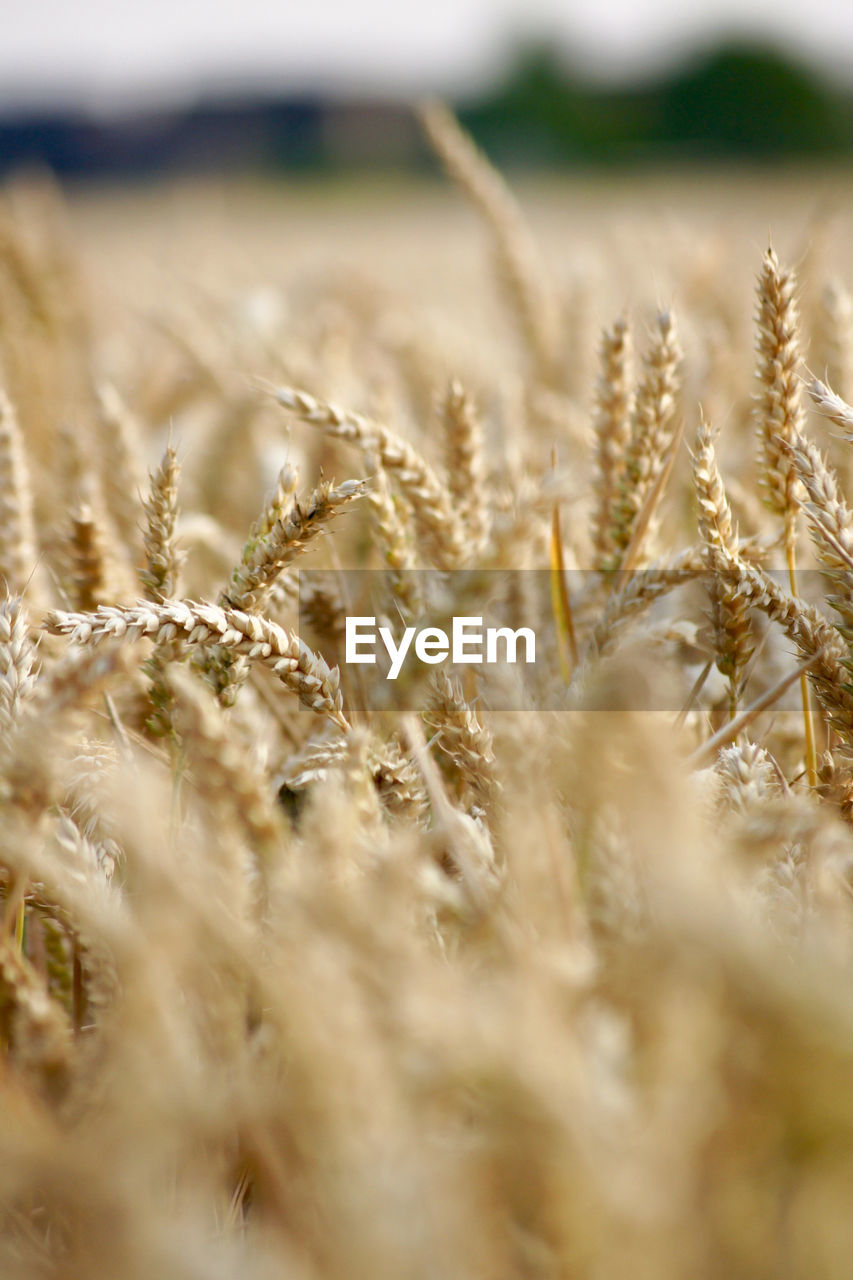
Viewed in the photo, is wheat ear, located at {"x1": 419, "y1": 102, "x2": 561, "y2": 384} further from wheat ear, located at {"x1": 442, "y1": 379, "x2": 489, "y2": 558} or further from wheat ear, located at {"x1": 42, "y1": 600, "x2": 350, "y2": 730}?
wheat ear, located at {"x1": 42, "y1": 600, "x2": 350, "y2": 730}

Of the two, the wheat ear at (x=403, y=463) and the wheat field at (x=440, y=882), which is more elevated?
the wheat ear at (x=403, y=463)

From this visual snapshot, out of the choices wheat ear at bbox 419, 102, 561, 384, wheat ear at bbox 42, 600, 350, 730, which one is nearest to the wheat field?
wheat ear at bbox 42, 600, 350, 730

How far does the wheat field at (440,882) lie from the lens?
0.35 meters

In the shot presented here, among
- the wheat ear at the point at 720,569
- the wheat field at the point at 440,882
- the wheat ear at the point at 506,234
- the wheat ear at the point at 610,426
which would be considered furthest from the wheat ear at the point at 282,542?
the wheat ear at the point at 506,234

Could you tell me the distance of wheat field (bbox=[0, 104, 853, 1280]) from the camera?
347mm

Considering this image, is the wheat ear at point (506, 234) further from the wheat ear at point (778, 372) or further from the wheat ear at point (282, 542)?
the wheat ear at point (282, 542)

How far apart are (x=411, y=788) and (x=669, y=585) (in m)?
0.26

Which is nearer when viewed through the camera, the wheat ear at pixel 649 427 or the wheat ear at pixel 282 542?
the wheat ear at pixel 282 542

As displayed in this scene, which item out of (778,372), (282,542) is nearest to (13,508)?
(282,542)

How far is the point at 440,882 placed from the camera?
539mm

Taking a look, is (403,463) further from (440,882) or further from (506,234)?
(506,234)

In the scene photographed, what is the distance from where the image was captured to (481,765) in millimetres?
680

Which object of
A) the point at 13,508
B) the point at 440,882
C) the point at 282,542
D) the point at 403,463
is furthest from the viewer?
the point at 13,508

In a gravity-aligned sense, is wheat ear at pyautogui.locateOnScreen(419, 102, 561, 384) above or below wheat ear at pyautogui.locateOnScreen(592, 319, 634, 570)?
above
